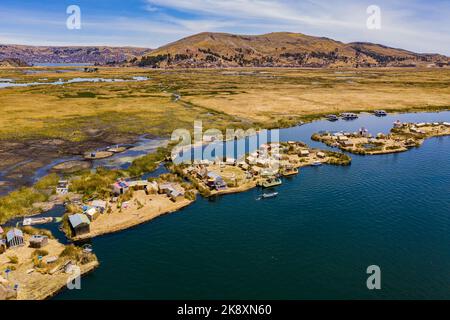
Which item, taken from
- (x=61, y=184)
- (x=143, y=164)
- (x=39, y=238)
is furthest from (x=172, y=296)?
(x=143, y=164)

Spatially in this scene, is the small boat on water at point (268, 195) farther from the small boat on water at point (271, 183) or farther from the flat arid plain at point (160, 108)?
the flat arid plain at point (160, 108)

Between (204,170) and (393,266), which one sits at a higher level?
(204,170)

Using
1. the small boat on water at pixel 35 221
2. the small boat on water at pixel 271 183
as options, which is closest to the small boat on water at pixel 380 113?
the small boat on water at pixel 271 183

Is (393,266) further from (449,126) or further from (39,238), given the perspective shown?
(449,126)

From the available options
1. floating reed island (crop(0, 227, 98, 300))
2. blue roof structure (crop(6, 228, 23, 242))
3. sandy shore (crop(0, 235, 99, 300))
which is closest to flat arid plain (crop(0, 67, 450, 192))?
blue roof structure (crop(6, 228, 23, 242))

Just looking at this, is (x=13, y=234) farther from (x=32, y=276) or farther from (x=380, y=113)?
(x=380, y=113)
